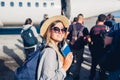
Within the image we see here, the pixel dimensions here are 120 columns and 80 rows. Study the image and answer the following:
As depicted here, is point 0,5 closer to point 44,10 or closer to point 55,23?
point 44,10

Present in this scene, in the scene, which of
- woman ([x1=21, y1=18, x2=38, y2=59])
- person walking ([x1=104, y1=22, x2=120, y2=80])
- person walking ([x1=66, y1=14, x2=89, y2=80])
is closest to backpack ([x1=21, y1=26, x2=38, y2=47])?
woman ([x1=21, y1=18, x2=38, y2=59])

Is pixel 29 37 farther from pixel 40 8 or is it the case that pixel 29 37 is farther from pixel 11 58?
pixel 40 8

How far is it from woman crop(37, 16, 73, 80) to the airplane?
18686 mm

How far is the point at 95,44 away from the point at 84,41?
685 millimetres

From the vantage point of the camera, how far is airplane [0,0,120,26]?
76.2 feet

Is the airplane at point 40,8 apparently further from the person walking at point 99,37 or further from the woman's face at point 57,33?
the woman's face at point 57,33

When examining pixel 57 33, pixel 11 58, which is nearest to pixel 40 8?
pixel 11 58

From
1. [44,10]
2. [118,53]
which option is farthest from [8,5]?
[118,53]

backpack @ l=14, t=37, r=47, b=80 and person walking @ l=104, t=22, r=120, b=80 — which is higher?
backpack @ l=14, t=37, r=47, b=80

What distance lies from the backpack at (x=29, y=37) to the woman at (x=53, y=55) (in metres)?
7.81

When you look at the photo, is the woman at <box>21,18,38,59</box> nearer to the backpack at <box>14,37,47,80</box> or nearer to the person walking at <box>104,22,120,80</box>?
the person walking at <box>104,22,120,80</box>

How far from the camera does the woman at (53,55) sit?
4402mm

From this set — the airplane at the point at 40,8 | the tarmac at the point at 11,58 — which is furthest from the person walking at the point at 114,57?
the airplane at the point at 40,8

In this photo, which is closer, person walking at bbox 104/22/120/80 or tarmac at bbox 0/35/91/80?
person walking at bbox 104/22/120/80
